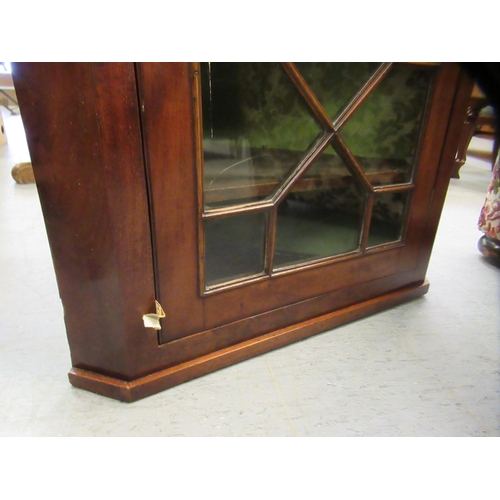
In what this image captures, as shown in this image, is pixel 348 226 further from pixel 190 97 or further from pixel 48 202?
pixel 48 202

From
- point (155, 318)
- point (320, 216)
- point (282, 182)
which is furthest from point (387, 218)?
point (155, 318)

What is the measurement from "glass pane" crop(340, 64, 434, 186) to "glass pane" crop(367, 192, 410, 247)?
1.6 inches

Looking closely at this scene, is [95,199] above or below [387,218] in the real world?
above

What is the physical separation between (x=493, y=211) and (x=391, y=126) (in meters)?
0.60

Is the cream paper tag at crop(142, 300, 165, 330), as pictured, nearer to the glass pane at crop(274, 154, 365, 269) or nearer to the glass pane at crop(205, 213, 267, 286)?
the glass pane at crop(205, 213, 267, 286)

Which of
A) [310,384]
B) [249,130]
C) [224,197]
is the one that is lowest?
[310,384]

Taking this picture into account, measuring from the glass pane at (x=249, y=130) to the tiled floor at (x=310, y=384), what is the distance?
0.36 metres

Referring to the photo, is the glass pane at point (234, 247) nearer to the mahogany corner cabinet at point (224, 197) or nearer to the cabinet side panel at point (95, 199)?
the mahogany corner cabinet at point (224, 197)

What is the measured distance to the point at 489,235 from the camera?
3.97ft

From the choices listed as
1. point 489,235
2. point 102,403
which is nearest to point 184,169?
point 102,403

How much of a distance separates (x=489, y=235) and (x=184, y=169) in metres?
1.09

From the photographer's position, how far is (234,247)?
719 mm

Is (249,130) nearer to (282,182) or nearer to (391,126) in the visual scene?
(282,182)

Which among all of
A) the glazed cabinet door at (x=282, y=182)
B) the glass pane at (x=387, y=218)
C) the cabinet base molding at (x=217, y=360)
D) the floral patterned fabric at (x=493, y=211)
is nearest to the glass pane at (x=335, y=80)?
the glazed cabinet door at (x=282, y=182)
